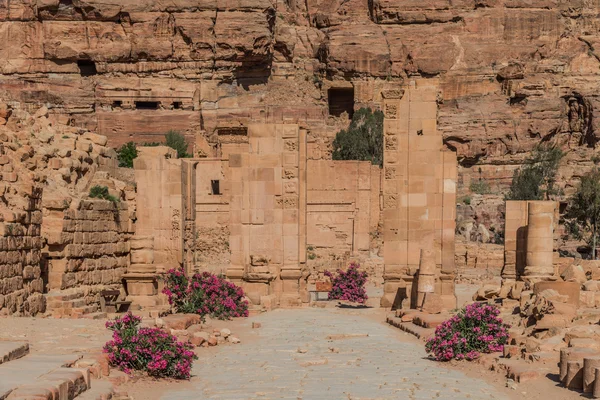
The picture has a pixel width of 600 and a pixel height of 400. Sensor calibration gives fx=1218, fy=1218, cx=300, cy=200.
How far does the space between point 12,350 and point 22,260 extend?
647 centimetres

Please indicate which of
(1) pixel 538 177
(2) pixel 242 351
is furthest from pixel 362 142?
(2) pixel 242 351

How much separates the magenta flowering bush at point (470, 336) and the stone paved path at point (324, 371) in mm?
301

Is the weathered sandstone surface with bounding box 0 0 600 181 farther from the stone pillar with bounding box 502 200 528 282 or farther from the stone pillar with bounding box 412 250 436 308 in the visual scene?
the stone pillar with bounding box 412 250 436 308

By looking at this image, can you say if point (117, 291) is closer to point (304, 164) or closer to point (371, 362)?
point (304, 164)

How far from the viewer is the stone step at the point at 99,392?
1120cm

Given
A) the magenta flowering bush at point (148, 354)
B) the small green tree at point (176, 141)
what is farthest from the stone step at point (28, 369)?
the small green tree at point (176, 141)

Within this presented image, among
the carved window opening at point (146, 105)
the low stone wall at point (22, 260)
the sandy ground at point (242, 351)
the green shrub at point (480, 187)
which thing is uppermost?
the carved window opening at point (146, 105)

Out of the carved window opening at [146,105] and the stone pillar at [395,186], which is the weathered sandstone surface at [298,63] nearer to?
the carved window opening at [146,105]

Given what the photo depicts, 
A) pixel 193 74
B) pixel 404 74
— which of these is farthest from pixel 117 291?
pixel 404 74

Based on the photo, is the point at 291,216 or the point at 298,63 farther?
the point at 298,63

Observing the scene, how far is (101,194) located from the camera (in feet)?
80.3

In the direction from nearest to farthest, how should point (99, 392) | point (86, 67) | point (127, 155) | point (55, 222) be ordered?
point (99, 392)
point (55, 222)
point (127, 155)
point (86, 67)

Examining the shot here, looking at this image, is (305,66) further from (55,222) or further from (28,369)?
(28,369)

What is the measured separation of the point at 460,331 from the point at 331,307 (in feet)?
33.5
